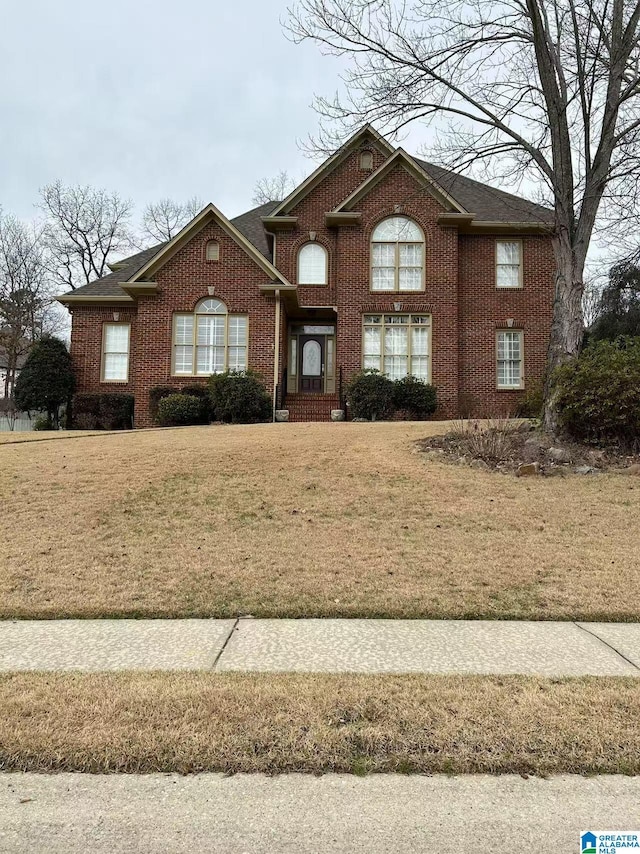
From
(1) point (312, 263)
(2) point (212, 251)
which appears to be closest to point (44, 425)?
(2) point (212, 251)

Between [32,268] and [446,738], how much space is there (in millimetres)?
41156

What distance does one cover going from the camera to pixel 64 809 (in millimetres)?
2428

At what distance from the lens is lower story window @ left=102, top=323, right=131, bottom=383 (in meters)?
20.9

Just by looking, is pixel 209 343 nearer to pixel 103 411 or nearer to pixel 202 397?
pixel 202 397

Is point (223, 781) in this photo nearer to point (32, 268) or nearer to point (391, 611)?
point (391, 611)

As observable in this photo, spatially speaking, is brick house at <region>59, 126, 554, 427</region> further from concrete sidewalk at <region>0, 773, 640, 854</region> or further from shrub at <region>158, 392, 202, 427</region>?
concrete sidewalk at <region>0, 773, 640, 854</region>

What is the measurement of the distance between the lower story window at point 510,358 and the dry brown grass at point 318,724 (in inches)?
688

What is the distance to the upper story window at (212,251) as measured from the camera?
19.0m

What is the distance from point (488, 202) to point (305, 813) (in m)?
22.4

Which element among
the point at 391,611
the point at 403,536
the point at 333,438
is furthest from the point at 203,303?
the point at 391,611

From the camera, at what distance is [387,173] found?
19.8m

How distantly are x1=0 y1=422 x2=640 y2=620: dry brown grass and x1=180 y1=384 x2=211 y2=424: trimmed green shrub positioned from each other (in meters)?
6.09

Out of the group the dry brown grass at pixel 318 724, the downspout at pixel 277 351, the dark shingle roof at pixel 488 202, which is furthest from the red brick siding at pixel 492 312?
the dry brown grass at pixel 318 724

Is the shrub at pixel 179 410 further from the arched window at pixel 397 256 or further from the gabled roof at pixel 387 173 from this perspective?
the gabled roof at pixel 387 173
